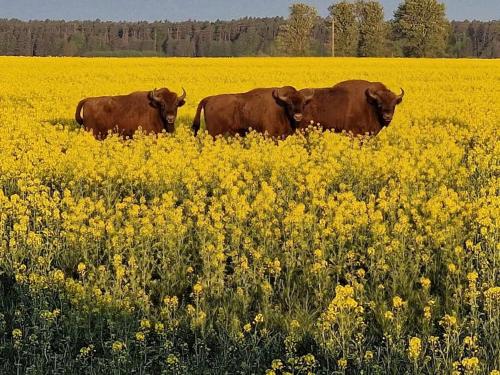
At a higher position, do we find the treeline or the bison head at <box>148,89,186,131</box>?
the treeline

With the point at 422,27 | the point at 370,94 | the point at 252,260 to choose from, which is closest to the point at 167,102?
the point at 370,94

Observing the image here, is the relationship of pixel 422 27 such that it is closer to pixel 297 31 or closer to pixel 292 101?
pixel 297 31

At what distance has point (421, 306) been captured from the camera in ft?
19.6

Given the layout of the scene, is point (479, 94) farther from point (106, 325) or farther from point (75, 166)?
point (106, 325)

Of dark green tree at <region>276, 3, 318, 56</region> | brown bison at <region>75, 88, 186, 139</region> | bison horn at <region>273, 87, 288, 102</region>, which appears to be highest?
dark green tree at <region>276, 3, 318, 56</region>

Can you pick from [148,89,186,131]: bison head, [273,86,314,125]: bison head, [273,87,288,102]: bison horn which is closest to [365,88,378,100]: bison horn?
[273,86,314,125]: bison head

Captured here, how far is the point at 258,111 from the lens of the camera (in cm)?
1468

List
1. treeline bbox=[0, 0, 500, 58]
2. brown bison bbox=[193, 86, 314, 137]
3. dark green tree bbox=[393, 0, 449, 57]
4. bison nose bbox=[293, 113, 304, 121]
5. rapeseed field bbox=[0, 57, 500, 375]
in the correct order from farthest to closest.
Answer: treeline bbox=[0, 0, 500, 58] < dark green tree bbox=[393, 0, 449, 57] < brown bison bbox=[193, 86, 314, 137] < bison nose bbox=[293, 113, 304, 121] < rapeseed field bbox=[0, 57, 500, 375]

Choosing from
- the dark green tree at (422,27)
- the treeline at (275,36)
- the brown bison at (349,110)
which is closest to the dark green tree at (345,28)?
the treeline at (275,36)

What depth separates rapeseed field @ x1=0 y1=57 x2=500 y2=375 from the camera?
5.04m

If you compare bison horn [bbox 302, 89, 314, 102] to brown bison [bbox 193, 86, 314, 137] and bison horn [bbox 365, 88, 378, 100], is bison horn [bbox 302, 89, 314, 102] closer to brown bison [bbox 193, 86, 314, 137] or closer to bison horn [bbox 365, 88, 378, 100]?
brown bison [bbox 193, 86, 314, 137]

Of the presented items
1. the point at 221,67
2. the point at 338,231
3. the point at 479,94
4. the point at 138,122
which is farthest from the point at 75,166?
the point at 221,67

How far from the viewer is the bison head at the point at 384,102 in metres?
14.6

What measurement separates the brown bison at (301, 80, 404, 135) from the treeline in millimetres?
66337
